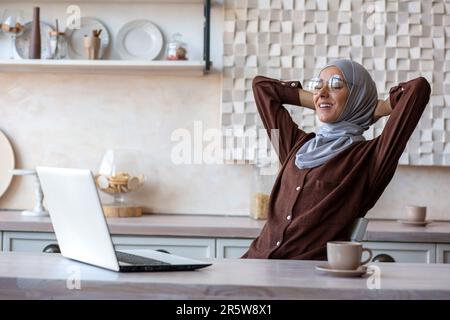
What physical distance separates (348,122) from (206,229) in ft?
2.76

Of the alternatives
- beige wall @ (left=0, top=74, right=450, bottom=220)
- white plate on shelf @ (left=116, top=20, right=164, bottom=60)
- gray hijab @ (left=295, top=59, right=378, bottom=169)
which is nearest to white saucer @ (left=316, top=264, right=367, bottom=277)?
gray hijab @ (left=295, top=59, right=378, bottom=169)

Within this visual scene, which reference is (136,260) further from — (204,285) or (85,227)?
(204,285)

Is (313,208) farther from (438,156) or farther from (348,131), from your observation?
(438,156)

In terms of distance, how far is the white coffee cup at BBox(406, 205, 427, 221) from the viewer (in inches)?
134

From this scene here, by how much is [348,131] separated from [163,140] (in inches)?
52.0

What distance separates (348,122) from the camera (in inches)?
103

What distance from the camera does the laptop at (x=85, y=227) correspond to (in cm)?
174

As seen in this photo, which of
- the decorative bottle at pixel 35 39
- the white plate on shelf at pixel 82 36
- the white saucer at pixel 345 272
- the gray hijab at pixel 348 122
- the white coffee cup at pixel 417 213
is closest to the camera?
the white saucer at pixel 345 272

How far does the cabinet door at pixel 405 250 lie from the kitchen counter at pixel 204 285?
4.37ft

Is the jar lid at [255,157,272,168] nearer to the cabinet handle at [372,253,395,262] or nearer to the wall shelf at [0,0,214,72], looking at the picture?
the wall shelf at [0,0,214,72]


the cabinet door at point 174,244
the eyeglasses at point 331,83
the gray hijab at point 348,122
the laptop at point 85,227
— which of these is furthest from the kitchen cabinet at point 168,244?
the laptop at point 85,227

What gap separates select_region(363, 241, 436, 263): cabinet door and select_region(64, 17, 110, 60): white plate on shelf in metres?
1.52

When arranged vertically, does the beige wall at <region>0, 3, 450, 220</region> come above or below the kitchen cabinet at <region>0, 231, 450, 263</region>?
above
